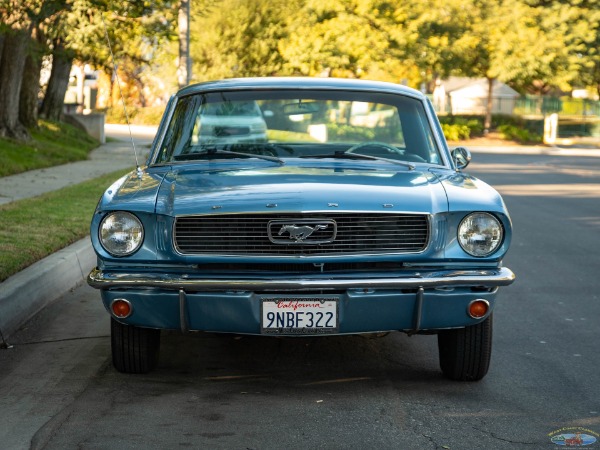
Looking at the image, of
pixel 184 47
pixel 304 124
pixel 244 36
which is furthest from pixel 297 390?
pixel 244 36

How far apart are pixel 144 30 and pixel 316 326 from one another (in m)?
19.4

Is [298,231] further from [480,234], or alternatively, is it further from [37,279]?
[37,279]

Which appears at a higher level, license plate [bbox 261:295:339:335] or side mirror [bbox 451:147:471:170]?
side mirror [bbox 451:147:471:170]

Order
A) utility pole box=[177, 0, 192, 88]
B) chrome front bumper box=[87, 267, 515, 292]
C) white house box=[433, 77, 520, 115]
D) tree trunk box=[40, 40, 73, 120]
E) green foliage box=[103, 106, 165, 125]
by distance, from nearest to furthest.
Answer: chrome front bumper box=[87, 267, 515, 292], utility pole box=[177, 0, 192, 88], tree trunk box=[40, 40, 73, 120], green foliage box=[103, 106, 165, 125], white house box=[433, 77, 520, 115]

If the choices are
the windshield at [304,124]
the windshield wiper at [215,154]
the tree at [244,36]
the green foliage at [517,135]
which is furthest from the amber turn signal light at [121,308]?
the green foliage at [517,135]

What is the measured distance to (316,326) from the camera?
555 centimetres

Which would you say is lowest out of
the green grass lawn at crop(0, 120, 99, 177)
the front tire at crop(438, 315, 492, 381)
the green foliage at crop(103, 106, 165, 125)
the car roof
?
the green foliage at crop(103, 106, 165, 125)

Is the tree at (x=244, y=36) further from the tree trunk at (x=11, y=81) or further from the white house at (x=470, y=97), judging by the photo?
the tree trunk at (x=11, y=81)

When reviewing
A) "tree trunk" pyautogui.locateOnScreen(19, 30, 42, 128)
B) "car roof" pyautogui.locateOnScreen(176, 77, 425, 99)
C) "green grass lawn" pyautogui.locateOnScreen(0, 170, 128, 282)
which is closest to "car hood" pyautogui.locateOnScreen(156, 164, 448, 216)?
"car roof" pyautogui.locateOnScreen(176, 77, 425, 99)

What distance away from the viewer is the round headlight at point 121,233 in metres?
5.71

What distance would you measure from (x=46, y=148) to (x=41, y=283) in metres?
16.7

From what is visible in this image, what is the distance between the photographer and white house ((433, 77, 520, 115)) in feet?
212

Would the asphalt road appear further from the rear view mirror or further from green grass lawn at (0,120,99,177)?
green grass lawn at (0,120,99,177)

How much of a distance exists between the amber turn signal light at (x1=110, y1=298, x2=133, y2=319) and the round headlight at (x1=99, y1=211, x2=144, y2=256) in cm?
23
